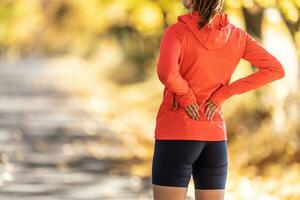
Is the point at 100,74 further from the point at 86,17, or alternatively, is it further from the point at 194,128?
the point at 194,128

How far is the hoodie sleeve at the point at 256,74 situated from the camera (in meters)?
6.05

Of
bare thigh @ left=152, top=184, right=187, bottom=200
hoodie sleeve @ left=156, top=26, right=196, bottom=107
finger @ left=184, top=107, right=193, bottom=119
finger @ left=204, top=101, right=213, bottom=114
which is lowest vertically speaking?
bare thigh @ left=152, top=184, right=187, bottom=200

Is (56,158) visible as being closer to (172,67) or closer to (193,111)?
(193,111)

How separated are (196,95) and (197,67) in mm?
183

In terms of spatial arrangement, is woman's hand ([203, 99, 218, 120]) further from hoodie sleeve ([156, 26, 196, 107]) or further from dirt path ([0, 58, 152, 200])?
dirt path ([0, 58, 152, 200])

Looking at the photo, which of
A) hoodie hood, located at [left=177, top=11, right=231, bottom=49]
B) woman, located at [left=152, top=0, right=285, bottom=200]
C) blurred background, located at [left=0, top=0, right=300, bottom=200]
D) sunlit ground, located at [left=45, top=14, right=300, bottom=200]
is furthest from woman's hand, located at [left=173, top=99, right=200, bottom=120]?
sunlit ground, located at [left=45, top=14, right=300, bottom=200]

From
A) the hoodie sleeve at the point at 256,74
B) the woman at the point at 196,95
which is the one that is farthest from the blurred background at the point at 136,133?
the woman at the point at 196,95

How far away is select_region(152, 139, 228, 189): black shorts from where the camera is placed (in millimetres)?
5926

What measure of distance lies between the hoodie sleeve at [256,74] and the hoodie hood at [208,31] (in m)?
0.19

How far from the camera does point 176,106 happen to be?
597 centimetres

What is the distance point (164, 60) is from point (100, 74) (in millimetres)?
33848

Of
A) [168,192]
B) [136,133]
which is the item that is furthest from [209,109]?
[136,133]

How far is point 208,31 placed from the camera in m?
5.86

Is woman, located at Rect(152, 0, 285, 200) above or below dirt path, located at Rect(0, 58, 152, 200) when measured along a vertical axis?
below
